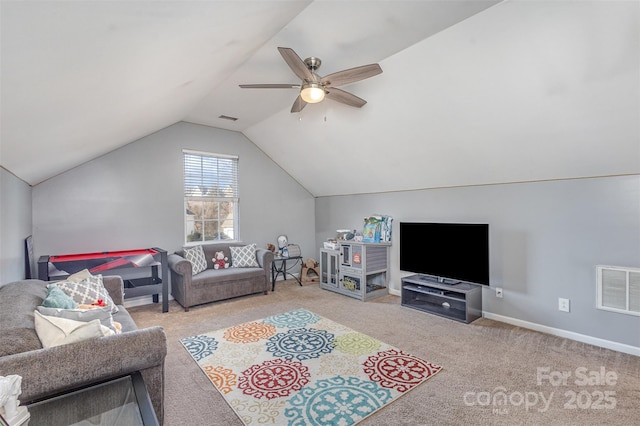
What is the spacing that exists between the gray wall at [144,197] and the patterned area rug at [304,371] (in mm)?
2159

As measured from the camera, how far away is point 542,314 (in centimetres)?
336

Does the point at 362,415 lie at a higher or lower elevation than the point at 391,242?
lower

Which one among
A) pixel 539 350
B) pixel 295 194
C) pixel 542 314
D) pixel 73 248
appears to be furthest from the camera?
pixel 295 194

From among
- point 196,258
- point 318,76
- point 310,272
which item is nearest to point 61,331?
point 318,76

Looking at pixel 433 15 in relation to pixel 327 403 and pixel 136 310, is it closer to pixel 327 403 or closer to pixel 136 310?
pixel 327 403

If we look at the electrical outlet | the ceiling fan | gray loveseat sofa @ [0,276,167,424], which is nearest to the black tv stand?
the electrical outlet

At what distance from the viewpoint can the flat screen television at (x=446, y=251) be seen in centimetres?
363

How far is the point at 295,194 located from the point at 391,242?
230 centimetres

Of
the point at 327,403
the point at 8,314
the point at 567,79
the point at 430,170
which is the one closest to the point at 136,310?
the point at 8,314

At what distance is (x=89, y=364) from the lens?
1.57m

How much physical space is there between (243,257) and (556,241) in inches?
166

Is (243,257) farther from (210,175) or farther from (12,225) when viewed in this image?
(12,225)

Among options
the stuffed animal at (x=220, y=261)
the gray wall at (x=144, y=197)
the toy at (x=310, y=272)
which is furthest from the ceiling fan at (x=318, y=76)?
the toy at (x=310, y=272)

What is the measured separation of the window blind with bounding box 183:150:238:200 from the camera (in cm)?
500
